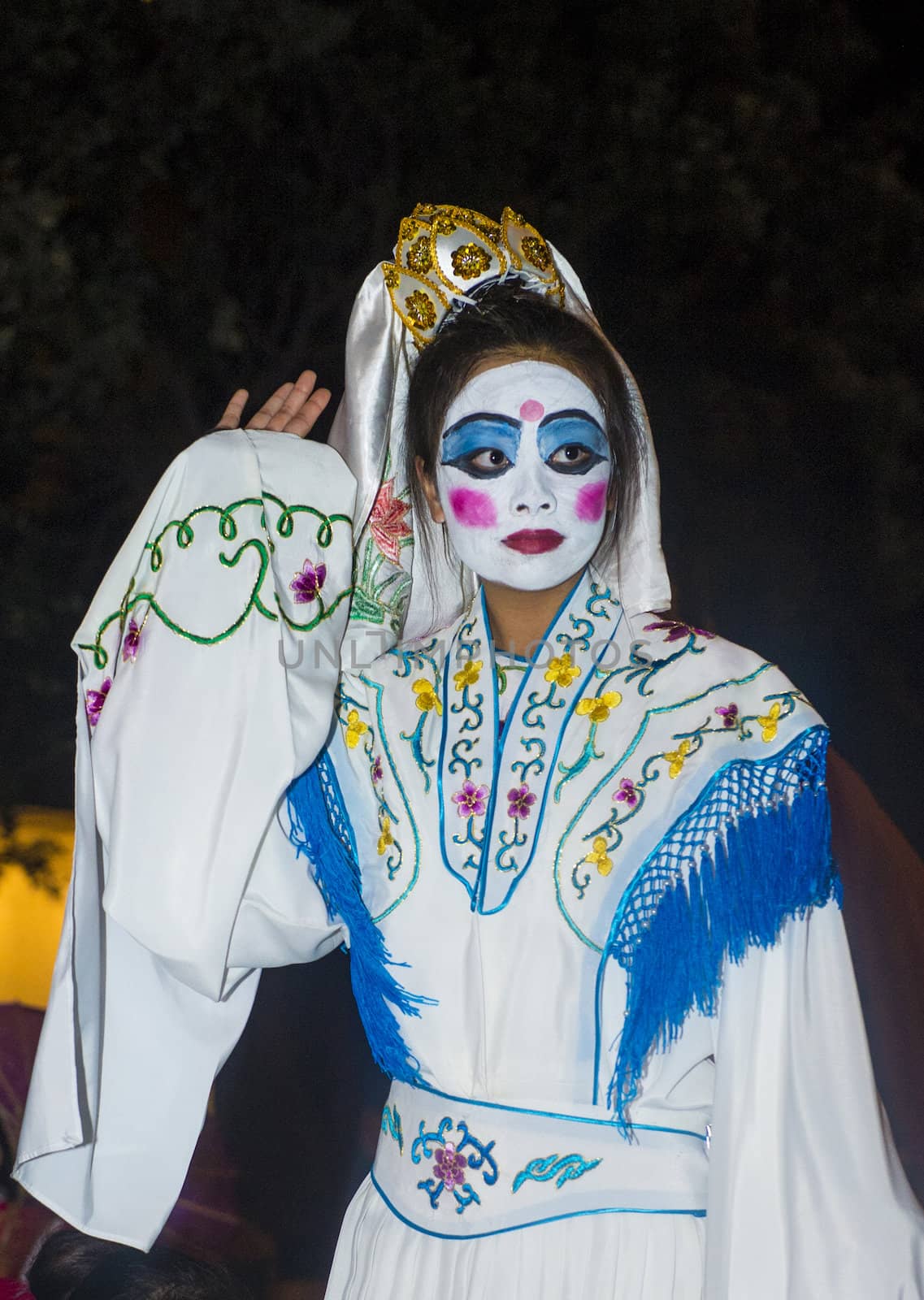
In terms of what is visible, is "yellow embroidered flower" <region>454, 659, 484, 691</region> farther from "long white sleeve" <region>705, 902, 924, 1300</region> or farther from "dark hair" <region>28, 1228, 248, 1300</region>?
"dark hair" <region>28, 1228, 248, 1300</region>

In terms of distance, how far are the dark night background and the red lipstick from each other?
2016mm

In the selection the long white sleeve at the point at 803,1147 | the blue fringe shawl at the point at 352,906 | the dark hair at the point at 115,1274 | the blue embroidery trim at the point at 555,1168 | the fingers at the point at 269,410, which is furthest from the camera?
the dark hair at the point at 115,1274

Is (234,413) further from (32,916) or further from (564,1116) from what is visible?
(32,916)

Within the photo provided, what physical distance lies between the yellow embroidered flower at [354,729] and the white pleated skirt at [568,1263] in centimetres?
56

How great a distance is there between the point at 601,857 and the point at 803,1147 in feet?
1.17

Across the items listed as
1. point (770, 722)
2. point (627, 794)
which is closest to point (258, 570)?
point (627, 794)

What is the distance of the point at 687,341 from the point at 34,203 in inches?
68.8

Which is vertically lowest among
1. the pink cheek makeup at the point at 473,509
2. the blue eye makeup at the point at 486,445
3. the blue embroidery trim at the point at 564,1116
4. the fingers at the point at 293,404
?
the blue embroidery trim at the point at 564,1116

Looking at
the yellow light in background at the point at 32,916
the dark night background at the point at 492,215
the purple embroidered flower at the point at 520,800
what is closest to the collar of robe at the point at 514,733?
the purple embroidered flower at the point at 520,800

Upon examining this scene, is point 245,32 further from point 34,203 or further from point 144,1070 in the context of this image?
point 144,1070

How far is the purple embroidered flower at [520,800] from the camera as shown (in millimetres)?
1626

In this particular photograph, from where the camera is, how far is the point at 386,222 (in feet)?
12.5

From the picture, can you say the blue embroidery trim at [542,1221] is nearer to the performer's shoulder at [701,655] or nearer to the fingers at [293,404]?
the performer's shoulder at [701,655]

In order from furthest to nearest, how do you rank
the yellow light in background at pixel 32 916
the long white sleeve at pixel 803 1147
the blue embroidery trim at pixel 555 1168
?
the yellow light in background at pixel 32 916 < the blue embroidery trim at pixel 555 1168 < the long white sleeve at pixel 803 1147
